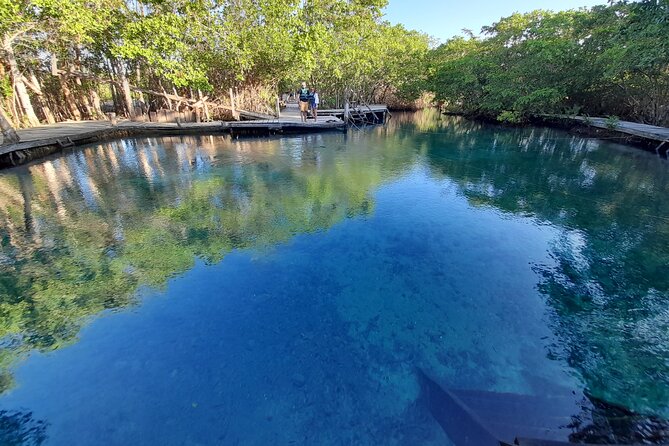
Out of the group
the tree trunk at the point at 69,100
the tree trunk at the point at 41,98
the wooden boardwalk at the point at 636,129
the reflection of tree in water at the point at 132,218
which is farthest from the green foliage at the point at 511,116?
the tree trunk at the point at 41,98

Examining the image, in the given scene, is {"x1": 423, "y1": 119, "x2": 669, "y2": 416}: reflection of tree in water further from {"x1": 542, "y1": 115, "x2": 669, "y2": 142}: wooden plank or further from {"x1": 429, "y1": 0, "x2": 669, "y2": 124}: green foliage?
{"x1": 429, "y1": 0, "x2": 669, "y2": 124}: green foliage

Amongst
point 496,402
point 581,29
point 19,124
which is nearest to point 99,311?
point 496,402

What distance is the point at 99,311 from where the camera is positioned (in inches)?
198

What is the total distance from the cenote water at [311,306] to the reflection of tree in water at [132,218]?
6cm

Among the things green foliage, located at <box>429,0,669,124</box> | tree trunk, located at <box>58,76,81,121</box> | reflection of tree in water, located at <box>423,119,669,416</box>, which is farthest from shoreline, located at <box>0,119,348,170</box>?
green foliage, located at <box>429,0,669,124</box>

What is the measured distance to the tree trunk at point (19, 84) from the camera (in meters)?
17.2

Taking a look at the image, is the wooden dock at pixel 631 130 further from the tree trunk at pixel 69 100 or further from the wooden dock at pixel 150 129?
the tree trunk at pixel 69 100

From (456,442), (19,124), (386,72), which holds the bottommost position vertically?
(456,442)

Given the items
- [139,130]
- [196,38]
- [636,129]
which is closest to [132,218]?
[196,38]

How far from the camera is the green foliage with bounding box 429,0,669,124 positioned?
17766 millimetres

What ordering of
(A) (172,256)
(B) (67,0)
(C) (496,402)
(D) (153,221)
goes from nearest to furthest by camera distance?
(C) (496,402) < (A) (172,256) < (D) (153,221) < (B) (67,0)

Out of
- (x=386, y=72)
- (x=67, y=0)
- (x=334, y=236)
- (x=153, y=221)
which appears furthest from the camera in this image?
(x=386, y=72)

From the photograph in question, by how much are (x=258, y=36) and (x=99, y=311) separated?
2065cm

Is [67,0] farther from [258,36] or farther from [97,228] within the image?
[97,228]
